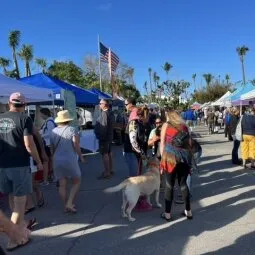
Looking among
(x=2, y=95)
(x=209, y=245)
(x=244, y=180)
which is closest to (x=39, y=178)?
(x=2, y=95)

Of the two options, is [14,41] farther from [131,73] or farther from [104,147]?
[104,147]

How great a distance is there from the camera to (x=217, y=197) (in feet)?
23.8

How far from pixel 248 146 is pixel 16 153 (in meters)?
6.86

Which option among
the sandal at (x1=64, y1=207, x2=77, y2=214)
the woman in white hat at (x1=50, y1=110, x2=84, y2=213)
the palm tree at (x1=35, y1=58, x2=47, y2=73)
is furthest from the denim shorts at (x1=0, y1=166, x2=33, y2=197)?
the palm tree at (x1=35, y1=58, x2=47, y2=73)

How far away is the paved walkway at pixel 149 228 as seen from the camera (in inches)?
190

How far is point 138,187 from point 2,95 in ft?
10.9

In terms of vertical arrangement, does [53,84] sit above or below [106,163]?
above

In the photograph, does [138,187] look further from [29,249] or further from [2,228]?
[2,228]

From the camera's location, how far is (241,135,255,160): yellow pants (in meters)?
10.0

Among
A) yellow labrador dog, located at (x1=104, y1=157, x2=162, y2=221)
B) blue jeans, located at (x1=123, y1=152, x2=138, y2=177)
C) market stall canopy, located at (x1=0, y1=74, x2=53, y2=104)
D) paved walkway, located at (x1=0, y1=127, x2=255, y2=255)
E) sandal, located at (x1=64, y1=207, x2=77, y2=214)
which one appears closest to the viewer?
paved walkway, located at (x1=0, y1=127, x2=255, y2=255)

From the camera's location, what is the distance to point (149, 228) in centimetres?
557

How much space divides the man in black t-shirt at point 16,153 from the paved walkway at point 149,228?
70cm

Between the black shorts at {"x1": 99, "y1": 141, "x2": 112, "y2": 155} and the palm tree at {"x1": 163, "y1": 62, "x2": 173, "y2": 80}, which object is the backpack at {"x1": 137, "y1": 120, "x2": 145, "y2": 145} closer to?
the black shorts at {"x1": 99, "y1": 141, "x2": 112, "y2": 155}

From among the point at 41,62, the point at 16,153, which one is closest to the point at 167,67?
the point at 41,62
